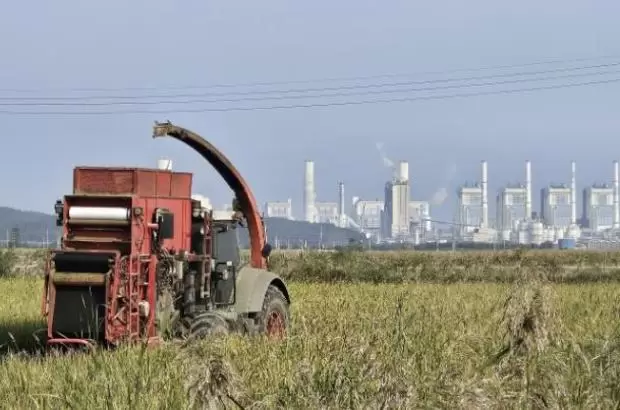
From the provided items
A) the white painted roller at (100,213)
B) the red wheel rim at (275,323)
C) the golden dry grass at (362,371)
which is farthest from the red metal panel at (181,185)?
the golden dry grass at (362,371)

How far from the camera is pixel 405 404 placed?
4598 millimetres

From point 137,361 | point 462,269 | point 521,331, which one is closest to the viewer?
point 521,331

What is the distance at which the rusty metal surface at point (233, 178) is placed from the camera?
12289mm

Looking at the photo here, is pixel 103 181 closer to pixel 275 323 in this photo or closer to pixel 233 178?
pixel 233 178

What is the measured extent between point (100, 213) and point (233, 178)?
2.49 metres

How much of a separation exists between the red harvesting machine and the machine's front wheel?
0.07 feet

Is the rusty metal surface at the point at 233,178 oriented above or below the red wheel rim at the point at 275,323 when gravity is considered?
above

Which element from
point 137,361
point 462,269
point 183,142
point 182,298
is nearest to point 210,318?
point 182,298

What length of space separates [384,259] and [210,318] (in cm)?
3110

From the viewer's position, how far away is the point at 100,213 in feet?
36.4

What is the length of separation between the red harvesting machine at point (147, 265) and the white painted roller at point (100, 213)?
1cm

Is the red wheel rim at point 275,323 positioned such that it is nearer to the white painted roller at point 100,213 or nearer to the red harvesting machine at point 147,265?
the red harvesting machine at point 147,265

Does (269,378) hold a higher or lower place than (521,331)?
lower

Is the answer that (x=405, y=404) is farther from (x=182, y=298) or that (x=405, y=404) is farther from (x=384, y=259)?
(x=384, y=259)
